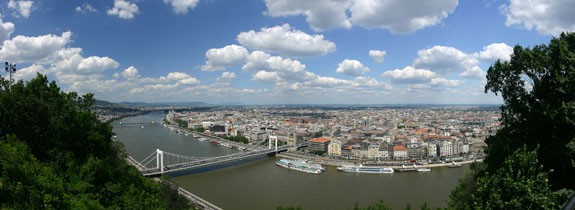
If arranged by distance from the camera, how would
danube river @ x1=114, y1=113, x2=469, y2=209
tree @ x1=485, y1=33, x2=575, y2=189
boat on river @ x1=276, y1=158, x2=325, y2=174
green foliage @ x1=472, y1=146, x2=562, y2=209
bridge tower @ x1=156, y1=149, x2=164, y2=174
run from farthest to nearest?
boat on river @ x1=276, y1=158, x2=325, y2=174 < bridge tower @ x1=156, y1=149, x2=164, y2=174 < danube river @ x1=114, y1=113, x2=469, y2=209 < tree @ x1=485, y1=33, x2=575, y2=189 < green foliage @ x1=472, y1=146, x2=562, y2=209

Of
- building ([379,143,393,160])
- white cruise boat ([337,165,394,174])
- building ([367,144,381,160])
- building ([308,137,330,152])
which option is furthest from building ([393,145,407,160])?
white cruise boat ([337,165,394,174])

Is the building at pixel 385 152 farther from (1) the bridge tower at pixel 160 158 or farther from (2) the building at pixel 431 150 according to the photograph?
(1) the bridge tower at pixel 160 158

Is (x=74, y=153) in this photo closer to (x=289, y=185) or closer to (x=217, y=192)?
(x=217, y=192)

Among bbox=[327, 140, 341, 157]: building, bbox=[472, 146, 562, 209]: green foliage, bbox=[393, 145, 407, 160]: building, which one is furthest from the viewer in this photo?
bbox=[327, 140, 341, 157]: building

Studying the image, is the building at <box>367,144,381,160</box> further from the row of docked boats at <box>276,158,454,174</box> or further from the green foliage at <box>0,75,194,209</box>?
the green foliage at <box>0,75,194,209</box>

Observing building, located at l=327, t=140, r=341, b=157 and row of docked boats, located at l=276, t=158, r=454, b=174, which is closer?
row of docked boats, located at l=276, t=158, r=454, b=174

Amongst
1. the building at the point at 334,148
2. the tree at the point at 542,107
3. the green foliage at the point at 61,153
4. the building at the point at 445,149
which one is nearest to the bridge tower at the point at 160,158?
the green foliage at the point at 61,153
